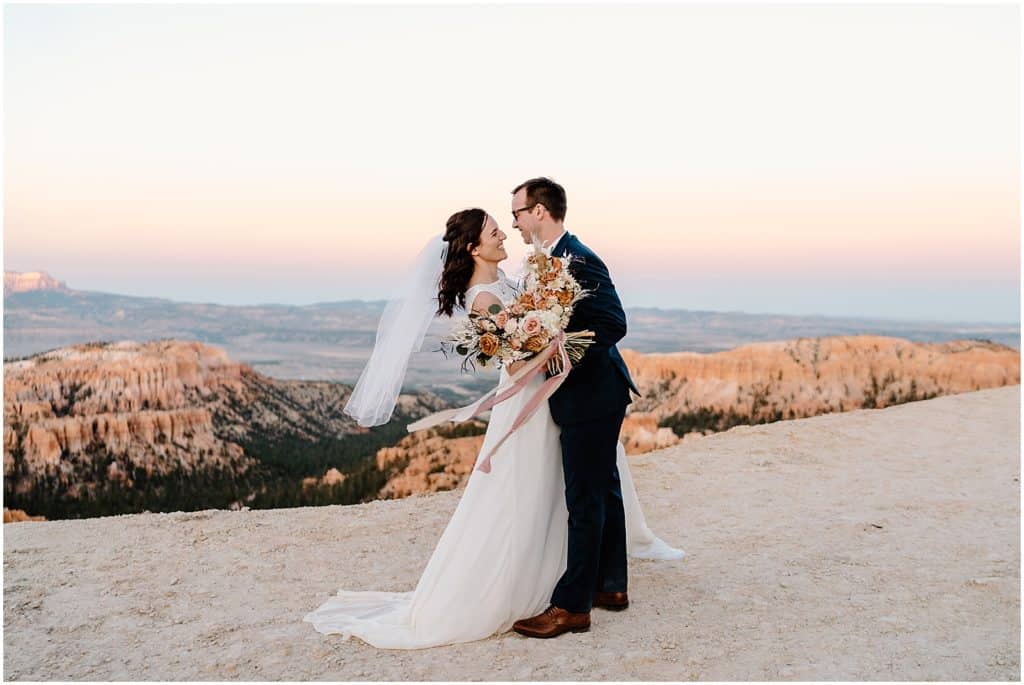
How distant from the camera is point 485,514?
5.12m

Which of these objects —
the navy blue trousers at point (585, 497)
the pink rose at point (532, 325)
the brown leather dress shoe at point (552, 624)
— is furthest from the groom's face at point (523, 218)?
the brown leather dress shoe at point (552, 624)

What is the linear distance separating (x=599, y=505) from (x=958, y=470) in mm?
7642

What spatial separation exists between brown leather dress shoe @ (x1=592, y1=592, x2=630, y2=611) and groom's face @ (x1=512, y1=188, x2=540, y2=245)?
7.91ft

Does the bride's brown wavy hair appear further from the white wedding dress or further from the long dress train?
the long dress train

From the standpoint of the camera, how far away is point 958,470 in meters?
10.7

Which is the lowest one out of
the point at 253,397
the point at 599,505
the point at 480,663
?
the point at 253,397

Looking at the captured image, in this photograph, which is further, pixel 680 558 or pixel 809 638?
pixel 680 558

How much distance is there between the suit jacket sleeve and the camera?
15.7 ft

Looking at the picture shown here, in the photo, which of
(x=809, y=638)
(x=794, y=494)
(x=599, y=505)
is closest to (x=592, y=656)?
(x=599, y=505)

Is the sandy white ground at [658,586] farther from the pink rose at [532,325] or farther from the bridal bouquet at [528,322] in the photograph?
the pink rose at [532,325]

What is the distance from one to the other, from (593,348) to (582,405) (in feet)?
1.15

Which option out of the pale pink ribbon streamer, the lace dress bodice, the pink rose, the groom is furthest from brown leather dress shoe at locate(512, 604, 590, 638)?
the lace dress bodice

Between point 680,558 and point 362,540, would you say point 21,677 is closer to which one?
point 362,540

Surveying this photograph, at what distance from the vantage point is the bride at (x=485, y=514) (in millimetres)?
4934
